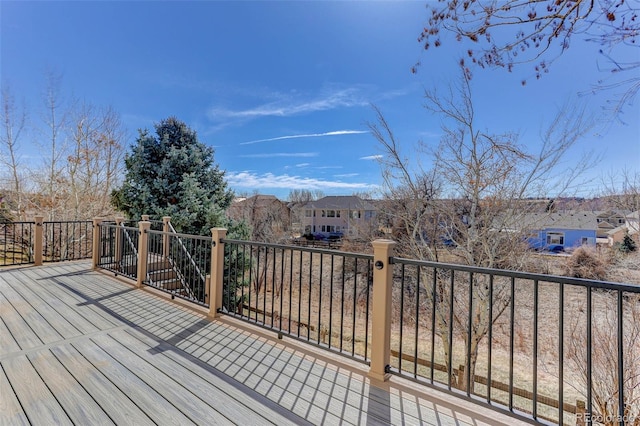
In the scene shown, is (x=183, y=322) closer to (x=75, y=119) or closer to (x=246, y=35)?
(x=246, y=35)

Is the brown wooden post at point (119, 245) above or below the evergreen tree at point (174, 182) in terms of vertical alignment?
below

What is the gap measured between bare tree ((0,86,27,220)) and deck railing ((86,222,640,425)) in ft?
24.4

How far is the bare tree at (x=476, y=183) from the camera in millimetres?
7094

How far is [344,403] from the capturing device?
1.94 meters

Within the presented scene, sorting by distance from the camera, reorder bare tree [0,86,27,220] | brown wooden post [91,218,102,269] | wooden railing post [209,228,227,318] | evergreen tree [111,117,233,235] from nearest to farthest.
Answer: wooden railing post [209,228,227,318]
brown wooden post [91,218,102,269]
evergreen tree [111,117,233,235]
bare tree [0,86,27,220]

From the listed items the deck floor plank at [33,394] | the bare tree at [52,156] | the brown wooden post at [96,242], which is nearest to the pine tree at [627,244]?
the deck floor plank at [33,394]

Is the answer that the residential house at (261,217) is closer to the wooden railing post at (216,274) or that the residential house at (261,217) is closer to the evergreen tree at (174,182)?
the evergreen tree at (174,182)

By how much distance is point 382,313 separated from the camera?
90.9 inches

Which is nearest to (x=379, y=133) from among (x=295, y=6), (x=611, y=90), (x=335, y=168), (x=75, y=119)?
(x=295, y=6)

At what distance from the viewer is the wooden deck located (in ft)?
5.88

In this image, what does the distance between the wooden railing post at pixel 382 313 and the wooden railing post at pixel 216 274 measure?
6.77 ft

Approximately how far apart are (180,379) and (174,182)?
8.53 metres

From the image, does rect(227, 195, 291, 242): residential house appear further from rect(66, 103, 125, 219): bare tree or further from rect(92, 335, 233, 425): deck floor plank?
rect(92, 335, 233, 425): deck floor plank

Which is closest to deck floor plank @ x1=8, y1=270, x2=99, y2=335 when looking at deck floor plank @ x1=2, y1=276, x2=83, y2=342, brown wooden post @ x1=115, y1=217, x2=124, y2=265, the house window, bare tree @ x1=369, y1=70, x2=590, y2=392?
deck floor plank @ x1=2, y1=276, x2=83, y2=342
